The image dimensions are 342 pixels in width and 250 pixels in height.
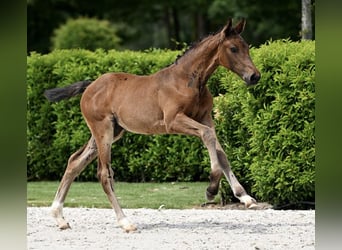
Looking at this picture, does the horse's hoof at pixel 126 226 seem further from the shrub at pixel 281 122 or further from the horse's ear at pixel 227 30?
the shrub at pixel 281 122

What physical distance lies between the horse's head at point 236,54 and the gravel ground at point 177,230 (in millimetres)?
1418

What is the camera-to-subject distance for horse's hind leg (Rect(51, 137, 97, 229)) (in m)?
6.82

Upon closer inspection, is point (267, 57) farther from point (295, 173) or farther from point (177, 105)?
point (177, 105)

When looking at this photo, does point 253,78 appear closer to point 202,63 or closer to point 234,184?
point 202,63

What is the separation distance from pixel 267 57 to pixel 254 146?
119cm

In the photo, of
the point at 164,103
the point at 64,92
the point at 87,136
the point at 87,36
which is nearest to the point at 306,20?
the point at 87,136

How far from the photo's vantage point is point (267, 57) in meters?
8.55

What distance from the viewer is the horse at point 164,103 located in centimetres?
621

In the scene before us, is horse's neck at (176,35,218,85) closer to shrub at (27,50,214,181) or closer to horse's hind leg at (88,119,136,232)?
horse's hind leg at (88,119,136,232)

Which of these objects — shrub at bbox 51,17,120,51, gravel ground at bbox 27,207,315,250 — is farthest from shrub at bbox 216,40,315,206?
shrub at bbox 51,17,120,51

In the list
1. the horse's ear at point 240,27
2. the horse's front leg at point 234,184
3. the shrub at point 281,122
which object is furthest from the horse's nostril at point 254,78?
the shrub at point 281,122
